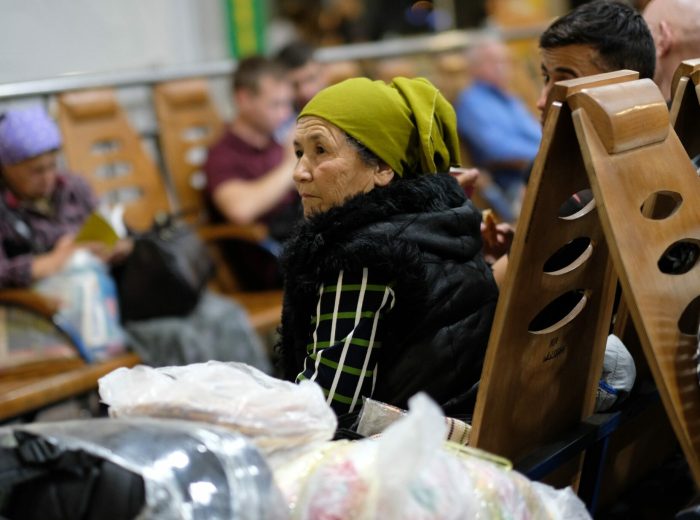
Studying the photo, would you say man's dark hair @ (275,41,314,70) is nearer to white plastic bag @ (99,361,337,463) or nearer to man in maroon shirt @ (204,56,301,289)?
man in maroon shirt @ (204,56,301,289)

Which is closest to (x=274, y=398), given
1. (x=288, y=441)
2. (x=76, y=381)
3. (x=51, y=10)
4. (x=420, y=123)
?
(x=288, y=441)

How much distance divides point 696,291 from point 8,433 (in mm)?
1163

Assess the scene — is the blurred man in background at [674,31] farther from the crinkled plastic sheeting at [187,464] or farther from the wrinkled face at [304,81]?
the wrinkled face at [304,81]

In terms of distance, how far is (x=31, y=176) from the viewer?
11.1 ft

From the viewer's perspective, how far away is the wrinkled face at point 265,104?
170 inches

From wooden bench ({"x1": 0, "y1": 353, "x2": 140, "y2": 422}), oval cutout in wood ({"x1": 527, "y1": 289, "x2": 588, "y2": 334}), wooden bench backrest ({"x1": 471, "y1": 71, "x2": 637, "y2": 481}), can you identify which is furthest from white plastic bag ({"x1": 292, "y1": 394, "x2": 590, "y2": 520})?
wooden bench ({"x1": 0, "y1": 353, "x2": 140, "y2": 422})

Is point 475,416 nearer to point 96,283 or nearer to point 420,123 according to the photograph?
point 420,123

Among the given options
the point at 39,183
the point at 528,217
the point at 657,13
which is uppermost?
→ the point at 657,13

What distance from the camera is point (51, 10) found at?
4523 mm

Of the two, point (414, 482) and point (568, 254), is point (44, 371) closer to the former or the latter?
point (568, 254)

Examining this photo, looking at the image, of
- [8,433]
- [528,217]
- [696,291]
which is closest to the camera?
[8,433]

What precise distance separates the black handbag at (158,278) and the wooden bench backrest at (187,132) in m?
0.66

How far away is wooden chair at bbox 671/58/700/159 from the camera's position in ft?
6.42

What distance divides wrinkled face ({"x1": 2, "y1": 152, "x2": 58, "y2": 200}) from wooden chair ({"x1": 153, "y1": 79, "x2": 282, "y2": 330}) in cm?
68
